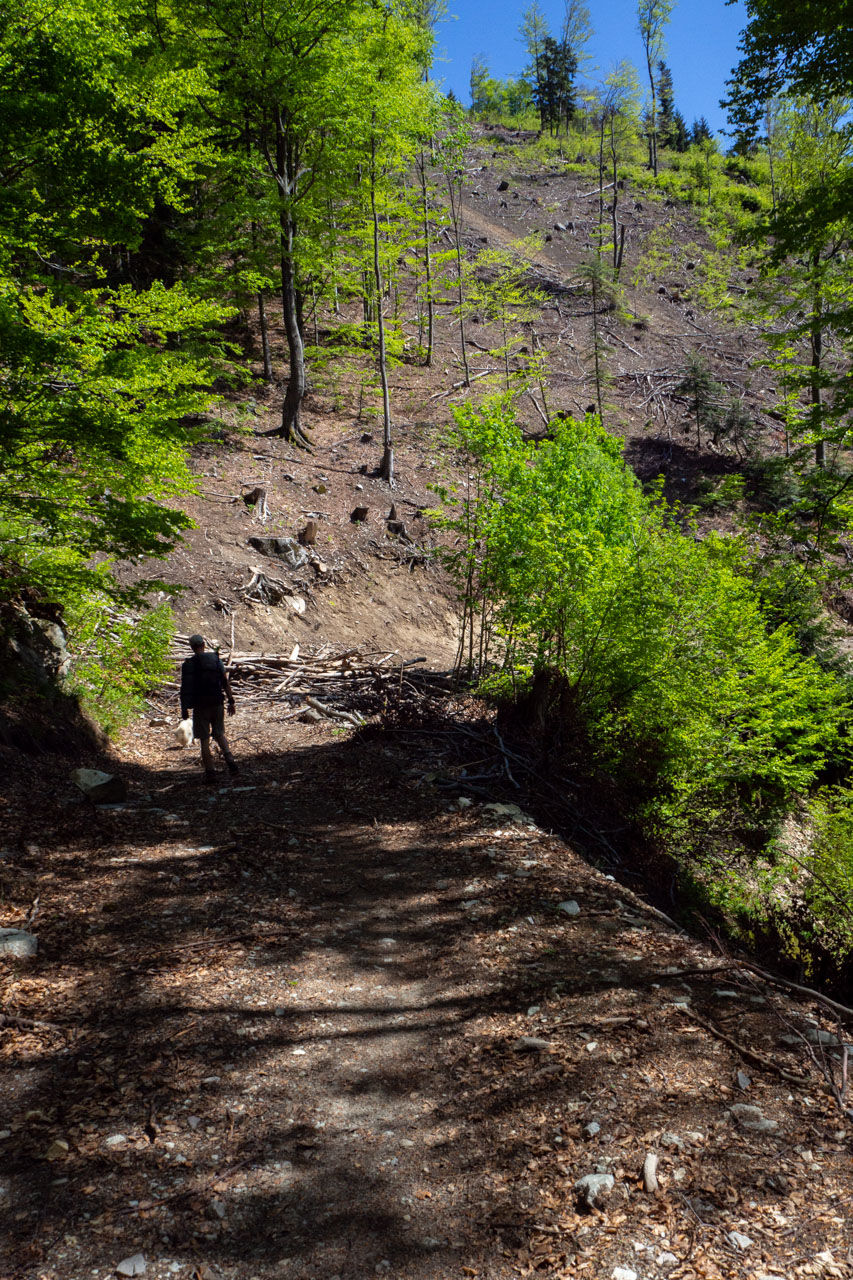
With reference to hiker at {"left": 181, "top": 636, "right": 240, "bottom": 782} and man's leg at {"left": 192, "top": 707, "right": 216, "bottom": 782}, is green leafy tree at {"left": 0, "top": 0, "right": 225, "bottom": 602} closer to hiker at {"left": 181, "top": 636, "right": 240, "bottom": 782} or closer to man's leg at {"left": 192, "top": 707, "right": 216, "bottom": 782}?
hiker at {"left": 181, "top": 636, "right": 240, "bottom": 782}

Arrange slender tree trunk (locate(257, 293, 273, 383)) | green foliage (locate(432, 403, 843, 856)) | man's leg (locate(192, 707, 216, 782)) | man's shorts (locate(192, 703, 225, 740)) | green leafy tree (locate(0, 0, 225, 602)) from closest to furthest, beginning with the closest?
green leafy tree (locate(0, 0, 225, 602))
green foliage (locate(432, 403, 843, 856))
man's leg (locate(192, 707, 216, 782))
man's shorts (locate(192, 703, 225, 740))
slender tree trunk (locate(257, 293, 273, 383))

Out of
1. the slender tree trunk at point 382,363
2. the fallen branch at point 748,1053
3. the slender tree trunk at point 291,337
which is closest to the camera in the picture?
the fallen branch at point 748,1053

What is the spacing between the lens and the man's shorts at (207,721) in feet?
27.1

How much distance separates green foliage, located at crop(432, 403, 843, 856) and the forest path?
2.55 m

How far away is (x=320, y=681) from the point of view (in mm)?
12727

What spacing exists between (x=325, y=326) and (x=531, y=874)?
26946mm

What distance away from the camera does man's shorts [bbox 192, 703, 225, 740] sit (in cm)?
827

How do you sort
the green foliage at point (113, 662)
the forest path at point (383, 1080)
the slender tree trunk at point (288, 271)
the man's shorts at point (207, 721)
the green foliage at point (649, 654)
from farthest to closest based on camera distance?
the slender tree trunk at point (288, 271) → the green foliage at point (113, 662) → the man's shorts at point (207, 721) → the green foliage at point (649, 654) → the forest path at point (383, 1080)

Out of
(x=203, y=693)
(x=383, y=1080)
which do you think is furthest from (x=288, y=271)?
(x=383, y=1080)

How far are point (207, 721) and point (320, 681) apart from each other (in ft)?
14.6

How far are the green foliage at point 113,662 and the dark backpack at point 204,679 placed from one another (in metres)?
0.57

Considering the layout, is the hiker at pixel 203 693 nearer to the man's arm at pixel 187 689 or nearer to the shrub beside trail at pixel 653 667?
the man's arm at pixel 187 689

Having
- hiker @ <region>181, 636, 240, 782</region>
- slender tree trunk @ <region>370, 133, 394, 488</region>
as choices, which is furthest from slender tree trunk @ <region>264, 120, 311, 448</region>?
hiker @ <region>181, 636, 240, 782</region>

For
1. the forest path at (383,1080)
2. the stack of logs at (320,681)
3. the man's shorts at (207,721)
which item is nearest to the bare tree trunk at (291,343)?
the stack of logs at (320,681)
